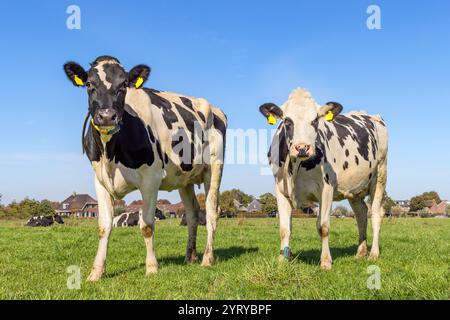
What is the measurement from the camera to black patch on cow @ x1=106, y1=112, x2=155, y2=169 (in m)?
6.91

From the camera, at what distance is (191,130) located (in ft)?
28.0

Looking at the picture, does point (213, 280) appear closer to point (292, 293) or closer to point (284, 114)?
point (292, 293)

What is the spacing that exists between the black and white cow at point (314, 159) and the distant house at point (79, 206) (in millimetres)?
103947


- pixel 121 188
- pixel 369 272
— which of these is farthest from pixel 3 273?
pixel 369 272

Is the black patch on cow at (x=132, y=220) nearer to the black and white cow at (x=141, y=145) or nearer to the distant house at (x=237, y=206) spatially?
the black and white cow at (x=141, y=145)

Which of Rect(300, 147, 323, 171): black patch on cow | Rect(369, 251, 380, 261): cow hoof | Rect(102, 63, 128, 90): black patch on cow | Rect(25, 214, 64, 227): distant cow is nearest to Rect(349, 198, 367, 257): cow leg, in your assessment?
Rect(369, 251, 380, 261): cow hoof

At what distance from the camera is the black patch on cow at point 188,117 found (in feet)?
27.9

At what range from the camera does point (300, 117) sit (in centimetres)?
734

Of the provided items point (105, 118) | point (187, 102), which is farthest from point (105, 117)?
point (187, 102)

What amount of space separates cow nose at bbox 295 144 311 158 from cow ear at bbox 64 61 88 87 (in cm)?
337

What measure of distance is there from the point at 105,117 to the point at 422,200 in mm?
153752

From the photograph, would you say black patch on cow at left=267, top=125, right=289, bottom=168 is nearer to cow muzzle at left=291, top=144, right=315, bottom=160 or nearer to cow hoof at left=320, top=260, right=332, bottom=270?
cow muzzle at left=291, top=144, right=315, bottom=160

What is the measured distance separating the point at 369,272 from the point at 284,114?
2.84 metres
